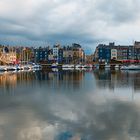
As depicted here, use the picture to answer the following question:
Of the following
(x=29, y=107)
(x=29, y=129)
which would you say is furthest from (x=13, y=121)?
(x=29, y=107)

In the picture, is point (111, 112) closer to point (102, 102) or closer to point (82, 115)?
point (82, 115)

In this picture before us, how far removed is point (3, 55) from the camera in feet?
590

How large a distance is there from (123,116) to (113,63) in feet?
561

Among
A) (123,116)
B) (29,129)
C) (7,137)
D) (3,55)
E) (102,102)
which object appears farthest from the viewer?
(3,55)

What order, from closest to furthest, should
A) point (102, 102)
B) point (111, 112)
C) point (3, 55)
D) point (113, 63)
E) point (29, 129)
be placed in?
point (29, 129)
point (111, 112)
point (102, 102)
point (3, 55)
point (113, 63)

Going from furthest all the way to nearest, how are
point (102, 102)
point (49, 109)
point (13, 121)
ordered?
point (102, 102), point (49, 109), point (13, 121)

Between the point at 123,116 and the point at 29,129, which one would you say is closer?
the point at 29,129

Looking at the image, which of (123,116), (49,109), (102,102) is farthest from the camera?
(102,102)

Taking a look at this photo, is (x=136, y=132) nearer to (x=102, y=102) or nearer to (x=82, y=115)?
(x=82, y=115)

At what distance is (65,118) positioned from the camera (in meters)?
21.5

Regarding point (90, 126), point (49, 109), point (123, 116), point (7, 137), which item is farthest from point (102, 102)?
point (7, 137)

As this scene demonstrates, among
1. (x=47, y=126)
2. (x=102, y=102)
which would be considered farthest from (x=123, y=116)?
(x=102, y=102)

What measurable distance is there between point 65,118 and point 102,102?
8.51 metres

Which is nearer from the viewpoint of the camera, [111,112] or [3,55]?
[111,112]
